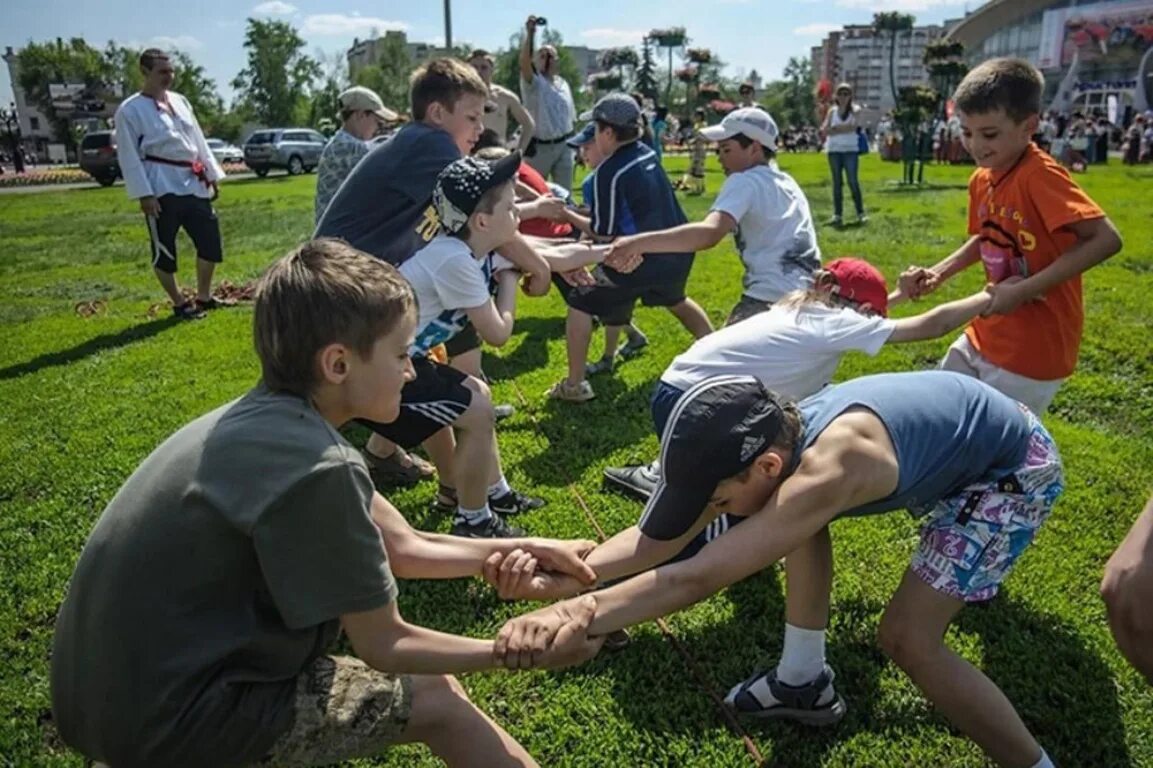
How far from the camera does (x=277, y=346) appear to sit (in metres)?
1.78

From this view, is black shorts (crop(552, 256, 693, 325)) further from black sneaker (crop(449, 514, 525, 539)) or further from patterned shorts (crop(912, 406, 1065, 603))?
patterned shorts (crop(912, 406, 1065, 603))

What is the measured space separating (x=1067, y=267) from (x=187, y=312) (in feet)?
23.5

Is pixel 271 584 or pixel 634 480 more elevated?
pixel 271 584

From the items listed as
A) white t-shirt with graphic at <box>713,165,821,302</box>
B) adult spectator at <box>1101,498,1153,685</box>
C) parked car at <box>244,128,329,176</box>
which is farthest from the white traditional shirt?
parked car at <box>244,128,329,176</box>

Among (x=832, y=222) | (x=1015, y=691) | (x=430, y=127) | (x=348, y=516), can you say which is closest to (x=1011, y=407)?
(x=1015, y=691)

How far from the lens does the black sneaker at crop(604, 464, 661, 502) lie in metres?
4.08

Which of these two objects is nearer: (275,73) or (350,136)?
(350,136)

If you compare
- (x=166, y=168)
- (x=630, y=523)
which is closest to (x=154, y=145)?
(x=166, y=168)

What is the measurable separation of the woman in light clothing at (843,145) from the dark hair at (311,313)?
1150 cm

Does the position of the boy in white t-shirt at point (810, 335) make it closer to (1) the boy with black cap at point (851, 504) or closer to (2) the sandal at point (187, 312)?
(1) the boy with black cap at point (851, 504)

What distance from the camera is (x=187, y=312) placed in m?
7.93

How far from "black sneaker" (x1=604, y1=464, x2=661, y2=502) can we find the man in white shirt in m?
5.24

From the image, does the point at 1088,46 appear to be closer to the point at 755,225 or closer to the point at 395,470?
the point at 755,225

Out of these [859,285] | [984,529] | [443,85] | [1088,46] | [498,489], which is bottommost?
[498,489]
